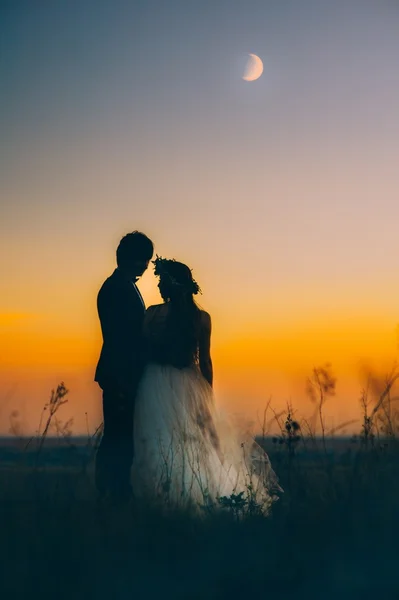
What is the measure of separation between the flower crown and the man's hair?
14 cm

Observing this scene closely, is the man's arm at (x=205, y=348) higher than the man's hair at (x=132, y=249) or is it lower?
lower

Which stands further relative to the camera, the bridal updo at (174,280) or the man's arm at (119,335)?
the bridal updo at (174,280)

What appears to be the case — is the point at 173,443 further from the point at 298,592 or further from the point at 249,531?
the point at 298,592

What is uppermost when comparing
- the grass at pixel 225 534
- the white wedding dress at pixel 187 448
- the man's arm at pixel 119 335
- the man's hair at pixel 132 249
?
the man's hair at pixel 132 249

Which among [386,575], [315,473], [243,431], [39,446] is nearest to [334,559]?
[386,575]

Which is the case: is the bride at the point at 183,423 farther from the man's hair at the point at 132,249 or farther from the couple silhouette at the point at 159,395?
the man's hair at the point at 132,249

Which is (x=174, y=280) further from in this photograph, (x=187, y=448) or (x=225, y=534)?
(x=225, y=534)

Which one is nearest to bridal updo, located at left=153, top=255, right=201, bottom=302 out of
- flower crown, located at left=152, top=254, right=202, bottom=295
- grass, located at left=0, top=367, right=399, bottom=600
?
flower crown, located at left=152, top=254, right=202, bottom=295

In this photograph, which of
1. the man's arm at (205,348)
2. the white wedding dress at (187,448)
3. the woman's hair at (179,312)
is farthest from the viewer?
the man's arm at (205,348)

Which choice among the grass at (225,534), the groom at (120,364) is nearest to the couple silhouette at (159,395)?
the groom at (120,364)

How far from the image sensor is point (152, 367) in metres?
7.39

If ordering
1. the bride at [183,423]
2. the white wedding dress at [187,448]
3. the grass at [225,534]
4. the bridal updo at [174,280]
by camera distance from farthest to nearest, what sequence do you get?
1. the bridal updo at [174,280]
2. the bride at [183,423]
3. the white wedding dress at [187,448]
4. the grass at [225,534]

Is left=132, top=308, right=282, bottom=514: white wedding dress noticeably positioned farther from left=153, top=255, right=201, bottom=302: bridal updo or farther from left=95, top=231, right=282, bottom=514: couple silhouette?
left=153, top=255, right=201, bottom=302: bridal updo

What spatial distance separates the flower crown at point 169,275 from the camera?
24.7ft
